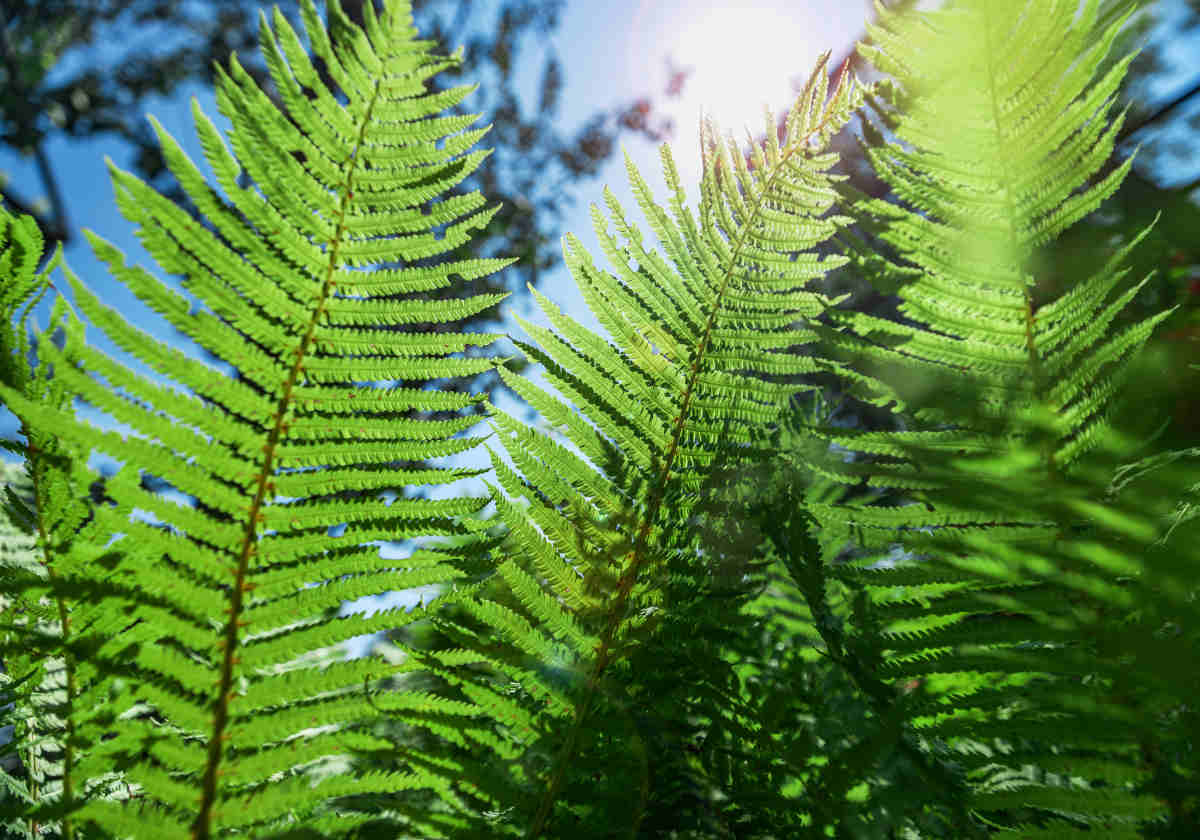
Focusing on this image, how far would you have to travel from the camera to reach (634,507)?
636 mm

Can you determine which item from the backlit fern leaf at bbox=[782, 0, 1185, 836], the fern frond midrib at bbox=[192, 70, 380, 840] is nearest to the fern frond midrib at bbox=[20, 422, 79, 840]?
the fern frond midrib at bbox=[192, 70, 380, 840]

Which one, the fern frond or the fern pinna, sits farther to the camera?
the fern frond

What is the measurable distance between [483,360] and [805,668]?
1.28ft

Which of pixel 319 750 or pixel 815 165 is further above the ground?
pixel 815 165

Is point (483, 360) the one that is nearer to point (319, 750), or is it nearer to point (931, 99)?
point (319, 750)

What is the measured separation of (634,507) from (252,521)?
323 mm

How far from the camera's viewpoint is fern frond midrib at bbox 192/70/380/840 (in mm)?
481

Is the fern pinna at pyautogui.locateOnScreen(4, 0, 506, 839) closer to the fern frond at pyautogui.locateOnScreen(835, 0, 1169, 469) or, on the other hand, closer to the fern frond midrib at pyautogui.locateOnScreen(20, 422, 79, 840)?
the fern frond midrib at pyautogui.locateOnScreen(20, 422, 79, 840)

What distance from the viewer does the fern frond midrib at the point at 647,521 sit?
20.5 inches

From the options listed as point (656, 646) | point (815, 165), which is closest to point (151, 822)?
point (656, 646)

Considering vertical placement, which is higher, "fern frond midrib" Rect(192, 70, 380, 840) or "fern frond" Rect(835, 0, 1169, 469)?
"fern frond" Rect(835, 0, 1169, 469)

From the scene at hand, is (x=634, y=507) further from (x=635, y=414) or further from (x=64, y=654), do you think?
(x=64, y=654)

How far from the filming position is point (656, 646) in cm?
57

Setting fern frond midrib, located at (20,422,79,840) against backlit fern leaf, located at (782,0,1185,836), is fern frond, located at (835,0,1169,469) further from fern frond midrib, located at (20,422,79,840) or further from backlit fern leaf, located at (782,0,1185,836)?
fern frond midrib, located at (20,422,79,840)
